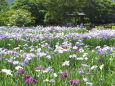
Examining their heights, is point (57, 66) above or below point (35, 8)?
above

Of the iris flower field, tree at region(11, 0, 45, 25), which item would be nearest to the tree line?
tree at region(11, 0, 45, 25)

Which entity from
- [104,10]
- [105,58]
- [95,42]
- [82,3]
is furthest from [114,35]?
[104,10]

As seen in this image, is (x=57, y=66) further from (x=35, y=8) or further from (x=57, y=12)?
(x=35, y=8)

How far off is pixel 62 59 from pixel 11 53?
1.14 metres

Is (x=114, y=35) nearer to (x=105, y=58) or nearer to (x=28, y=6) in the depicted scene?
(x=105, y=58)

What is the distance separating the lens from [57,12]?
34.2 m

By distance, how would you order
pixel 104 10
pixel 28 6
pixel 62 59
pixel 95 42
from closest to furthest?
pixel 62 59, pixel 95 42, pixel 28 6, pixel 104 10

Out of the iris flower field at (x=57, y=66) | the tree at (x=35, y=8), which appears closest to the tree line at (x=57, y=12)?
the tree at (x=35, y=8)

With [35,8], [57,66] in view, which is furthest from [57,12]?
[57,66]

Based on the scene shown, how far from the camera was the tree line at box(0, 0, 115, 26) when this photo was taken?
2733 centimetres

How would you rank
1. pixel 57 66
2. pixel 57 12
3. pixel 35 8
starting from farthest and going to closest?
1. pixel 35 8
2. pixel 57 12
3. pixel 57 66

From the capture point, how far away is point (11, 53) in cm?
539

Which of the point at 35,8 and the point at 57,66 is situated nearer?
the point at 57,66

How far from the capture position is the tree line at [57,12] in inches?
1076
